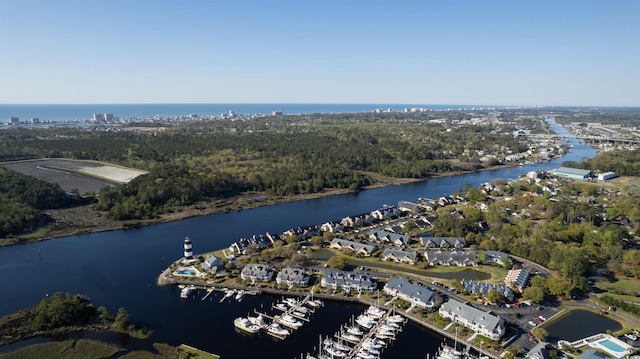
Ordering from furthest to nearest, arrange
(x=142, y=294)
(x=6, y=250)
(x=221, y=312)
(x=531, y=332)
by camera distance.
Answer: (x=6, y=250) < (x=142, y=294) < (x=221, y=312) < (x=531, y=332)

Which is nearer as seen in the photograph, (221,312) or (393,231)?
(221,312)

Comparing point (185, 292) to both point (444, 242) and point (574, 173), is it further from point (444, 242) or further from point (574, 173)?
point (574, 173)

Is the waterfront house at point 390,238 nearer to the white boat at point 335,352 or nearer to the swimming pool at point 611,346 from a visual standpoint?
the white boat at point 335,352

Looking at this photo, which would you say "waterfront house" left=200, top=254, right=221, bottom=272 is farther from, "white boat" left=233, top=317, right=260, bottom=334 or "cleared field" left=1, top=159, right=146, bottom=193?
"cleared field" left=1, top=159, right=146, bottom=193

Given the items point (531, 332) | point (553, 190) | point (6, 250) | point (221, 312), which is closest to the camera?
point (531, 332)

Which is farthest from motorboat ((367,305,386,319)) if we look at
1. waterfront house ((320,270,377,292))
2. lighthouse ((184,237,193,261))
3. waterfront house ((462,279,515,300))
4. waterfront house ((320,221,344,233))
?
lighthouse ((184,237,193,261))

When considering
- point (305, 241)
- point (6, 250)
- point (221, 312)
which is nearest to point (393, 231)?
point (305, 241)

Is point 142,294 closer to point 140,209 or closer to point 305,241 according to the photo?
point 305,241

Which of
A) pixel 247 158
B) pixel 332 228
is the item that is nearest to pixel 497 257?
pixel 332 228

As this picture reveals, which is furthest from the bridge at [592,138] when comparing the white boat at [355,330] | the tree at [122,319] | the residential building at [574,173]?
the tree at [122,319]
